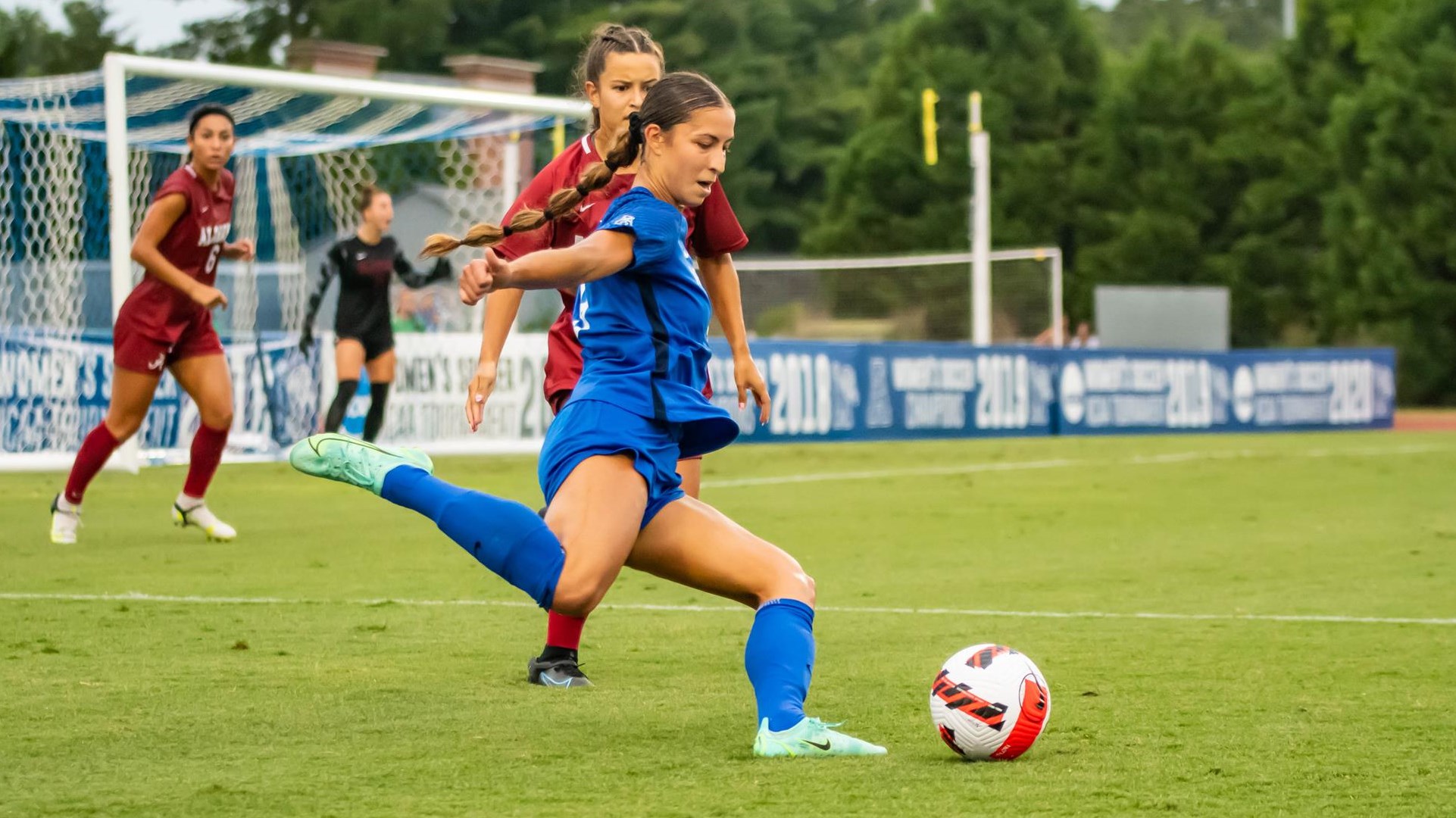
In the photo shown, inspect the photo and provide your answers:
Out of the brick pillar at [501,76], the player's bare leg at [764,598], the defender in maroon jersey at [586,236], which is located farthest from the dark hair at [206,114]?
the brick pillar at [501,76]

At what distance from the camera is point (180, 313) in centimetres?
944

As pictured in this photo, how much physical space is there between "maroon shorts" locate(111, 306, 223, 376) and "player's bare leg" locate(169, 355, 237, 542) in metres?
0.05

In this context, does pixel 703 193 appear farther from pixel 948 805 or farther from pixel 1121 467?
pixel 1121 467

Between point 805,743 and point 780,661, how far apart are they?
195 millimetres

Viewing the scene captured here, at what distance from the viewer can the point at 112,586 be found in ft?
26.0

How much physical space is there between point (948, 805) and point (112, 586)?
16.5 ft

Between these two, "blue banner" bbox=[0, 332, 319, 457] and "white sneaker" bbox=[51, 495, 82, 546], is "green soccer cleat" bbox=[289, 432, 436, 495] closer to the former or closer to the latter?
"white sneaker" bbox=[51, 495, 82, 546]

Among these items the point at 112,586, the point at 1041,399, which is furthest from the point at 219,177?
the point at 1041,399


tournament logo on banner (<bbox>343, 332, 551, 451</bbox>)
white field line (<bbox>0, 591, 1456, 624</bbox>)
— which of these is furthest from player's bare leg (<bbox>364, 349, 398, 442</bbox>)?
white field line (<bbox>0, 591, 1456, 624</bbox>)

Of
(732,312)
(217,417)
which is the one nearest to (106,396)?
(217,417)

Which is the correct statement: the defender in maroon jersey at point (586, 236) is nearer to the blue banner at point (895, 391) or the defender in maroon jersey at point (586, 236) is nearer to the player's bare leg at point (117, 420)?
the player's bare leg at point (117, 420)

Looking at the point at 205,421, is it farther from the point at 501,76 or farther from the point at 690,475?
the point at 501,76

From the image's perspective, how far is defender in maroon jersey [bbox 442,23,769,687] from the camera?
550cm

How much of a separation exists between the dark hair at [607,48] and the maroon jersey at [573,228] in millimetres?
175
